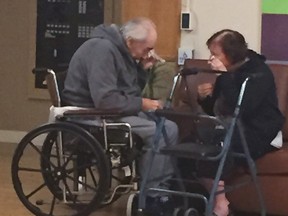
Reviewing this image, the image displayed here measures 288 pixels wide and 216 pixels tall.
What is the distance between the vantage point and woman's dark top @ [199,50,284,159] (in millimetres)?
4066

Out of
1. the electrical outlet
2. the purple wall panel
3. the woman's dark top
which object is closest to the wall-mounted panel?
the electrical outlet

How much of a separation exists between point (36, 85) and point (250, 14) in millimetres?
1971

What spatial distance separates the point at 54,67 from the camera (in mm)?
6145

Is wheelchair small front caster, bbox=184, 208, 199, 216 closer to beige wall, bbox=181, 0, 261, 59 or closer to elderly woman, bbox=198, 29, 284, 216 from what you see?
elderly woman, bbox=198, 29, 284, 216

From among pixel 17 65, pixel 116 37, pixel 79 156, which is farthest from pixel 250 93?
pixel 17 65

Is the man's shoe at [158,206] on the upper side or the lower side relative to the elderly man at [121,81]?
lower

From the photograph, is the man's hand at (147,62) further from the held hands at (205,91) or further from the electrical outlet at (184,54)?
the electrical outlet at (184,54)

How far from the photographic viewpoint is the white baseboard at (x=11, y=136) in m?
6.32

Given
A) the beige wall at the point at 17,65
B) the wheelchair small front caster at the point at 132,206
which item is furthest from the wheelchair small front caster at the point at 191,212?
the beige wall at the point at 17,65

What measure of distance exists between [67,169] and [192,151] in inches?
32.8

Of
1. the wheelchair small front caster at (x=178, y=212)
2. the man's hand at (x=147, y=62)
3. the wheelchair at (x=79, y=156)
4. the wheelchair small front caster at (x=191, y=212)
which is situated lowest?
the wheelchair small front caster at (x=178, y=212)

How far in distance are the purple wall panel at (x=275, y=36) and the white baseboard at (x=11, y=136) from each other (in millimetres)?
2282

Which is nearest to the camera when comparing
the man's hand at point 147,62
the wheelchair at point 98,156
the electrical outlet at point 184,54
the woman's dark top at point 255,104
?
the wheelchair at point 98,156

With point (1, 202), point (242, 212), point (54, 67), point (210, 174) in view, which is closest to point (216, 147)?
point (210, 174)
